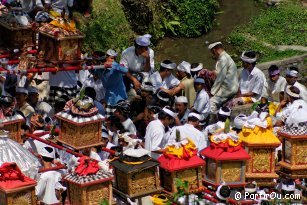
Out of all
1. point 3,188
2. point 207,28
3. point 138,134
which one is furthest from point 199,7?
point 3,188

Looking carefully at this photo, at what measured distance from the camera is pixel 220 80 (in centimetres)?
1802

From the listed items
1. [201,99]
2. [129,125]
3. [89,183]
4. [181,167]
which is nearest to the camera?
[89,183]

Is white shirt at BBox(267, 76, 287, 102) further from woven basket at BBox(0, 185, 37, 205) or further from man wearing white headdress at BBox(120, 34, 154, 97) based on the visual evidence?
woven basket at BBox(0, 185, 37, 205)

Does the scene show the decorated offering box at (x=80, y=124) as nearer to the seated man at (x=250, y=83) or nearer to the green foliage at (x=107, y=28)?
the seated man at (x=250, y=83)

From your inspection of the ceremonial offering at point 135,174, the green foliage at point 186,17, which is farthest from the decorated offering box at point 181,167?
the green foliage at point 186,17

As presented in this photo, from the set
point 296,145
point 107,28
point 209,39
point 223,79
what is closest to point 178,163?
point 296,145

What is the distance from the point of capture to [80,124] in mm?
13797

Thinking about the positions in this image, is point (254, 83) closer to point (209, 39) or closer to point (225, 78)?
point (225, 78)

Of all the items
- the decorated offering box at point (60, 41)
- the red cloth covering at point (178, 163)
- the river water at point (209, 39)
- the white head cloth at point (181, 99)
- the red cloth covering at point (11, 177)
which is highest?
the decorated offering box at point (60, 41)

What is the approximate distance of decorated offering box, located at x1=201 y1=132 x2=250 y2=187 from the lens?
44.4 feet

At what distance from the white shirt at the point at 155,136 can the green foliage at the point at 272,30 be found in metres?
6.30

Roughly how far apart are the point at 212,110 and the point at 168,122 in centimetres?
217

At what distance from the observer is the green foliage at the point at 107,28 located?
21.4 meters

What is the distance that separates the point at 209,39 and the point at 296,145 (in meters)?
9.25
